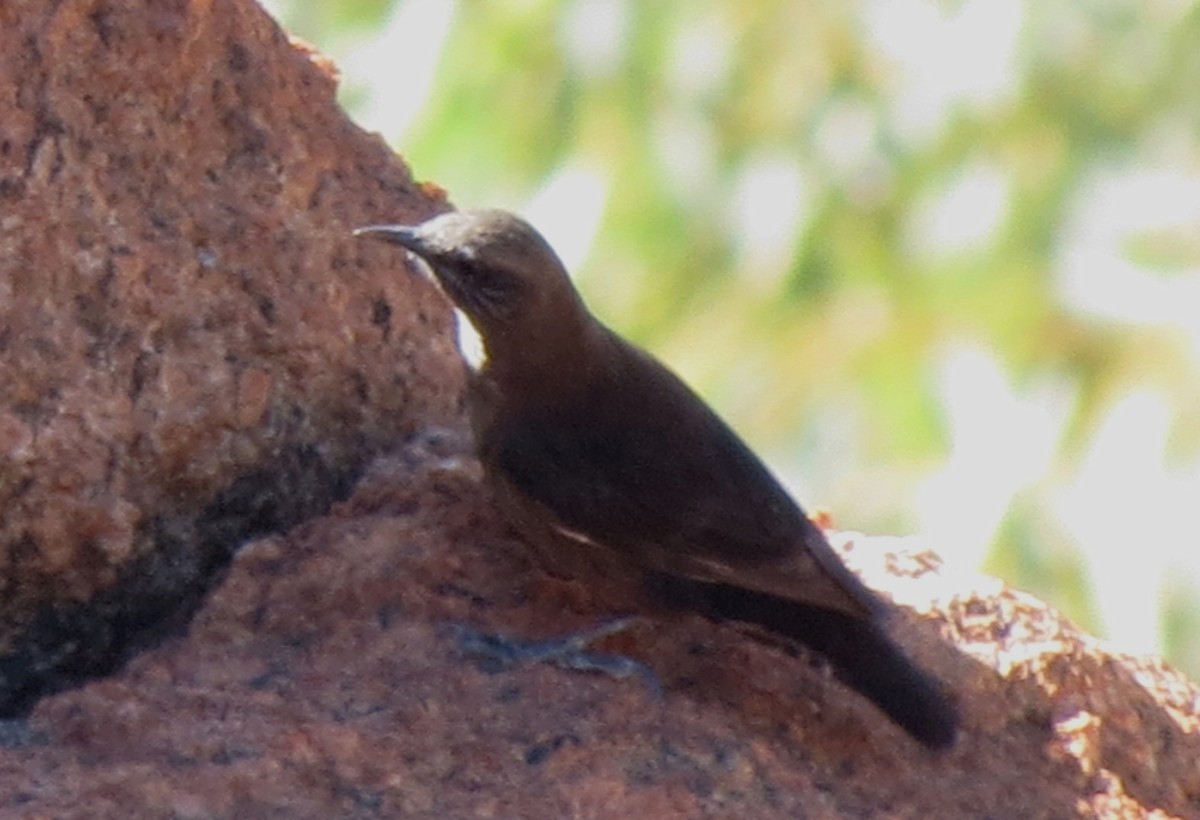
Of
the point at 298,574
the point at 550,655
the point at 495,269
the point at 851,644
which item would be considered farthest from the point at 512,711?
the point at 495,269

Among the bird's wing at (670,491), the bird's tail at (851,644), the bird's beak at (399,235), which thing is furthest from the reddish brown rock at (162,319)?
the bird's tail at (851,644)

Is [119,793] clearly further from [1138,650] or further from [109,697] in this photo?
[1138,650]

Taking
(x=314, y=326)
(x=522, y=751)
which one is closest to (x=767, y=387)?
→ (x=314, y=326)

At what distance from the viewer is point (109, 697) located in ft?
12.2

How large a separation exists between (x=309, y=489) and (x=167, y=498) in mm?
305

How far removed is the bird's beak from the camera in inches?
172

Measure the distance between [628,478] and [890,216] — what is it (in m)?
2.07

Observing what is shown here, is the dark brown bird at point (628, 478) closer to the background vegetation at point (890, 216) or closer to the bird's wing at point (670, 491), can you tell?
the bird's wing at point (670, 491)

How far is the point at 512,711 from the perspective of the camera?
3.85 metres

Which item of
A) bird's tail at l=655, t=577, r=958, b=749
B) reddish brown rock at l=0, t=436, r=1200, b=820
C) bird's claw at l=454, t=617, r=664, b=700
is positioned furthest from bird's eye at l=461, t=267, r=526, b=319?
bird's claw at l=454, t=617, r=664, b=700

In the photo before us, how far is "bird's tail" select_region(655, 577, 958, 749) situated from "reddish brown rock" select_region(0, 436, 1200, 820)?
61 millimetres

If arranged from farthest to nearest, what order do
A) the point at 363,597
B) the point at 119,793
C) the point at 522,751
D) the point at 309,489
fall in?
the point at 309,489 → the point at 363,597 → the point at 522,751 → the point at 119,793

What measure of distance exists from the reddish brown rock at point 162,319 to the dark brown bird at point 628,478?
0.66 ft

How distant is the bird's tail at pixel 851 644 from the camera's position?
4082 millimetres
